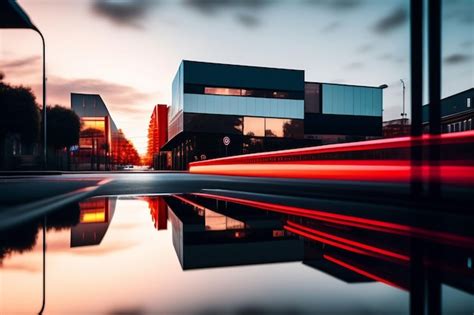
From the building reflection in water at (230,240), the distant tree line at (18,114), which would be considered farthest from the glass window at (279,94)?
the building reflection in water at (230,240)

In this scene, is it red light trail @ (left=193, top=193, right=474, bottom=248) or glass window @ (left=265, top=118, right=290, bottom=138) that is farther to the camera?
glass window @ (left=265, top=118, right=290, bottom=138)


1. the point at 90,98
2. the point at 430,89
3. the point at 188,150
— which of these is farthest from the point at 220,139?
the point at 90,98

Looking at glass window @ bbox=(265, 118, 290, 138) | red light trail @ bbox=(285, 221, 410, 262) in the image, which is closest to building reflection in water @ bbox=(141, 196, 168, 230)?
red light trail @ bbox=(285, 221, 410, 262)

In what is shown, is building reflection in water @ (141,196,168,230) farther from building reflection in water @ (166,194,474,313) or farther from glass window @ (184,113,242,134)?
glass window @ (184,113,242,134)

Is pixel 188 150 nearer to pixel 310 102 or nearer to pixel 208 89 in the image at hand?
pixel 208 89

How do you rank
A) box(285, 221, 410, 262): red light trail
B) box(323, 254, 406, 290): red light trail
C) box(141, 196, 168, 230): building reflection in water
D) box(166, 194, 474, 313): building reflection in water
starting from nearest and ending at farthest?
box(323, 254, 406, 290): red light trail
box(166, 194, 474, 313): building reflection in water
box(285, 221, 410, 262): red light trail
box(141, 196, 168, 230): building reflection in water

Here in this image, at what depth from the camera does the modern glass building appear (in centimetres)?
4628

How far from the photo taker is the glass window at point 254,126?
48.8 meters

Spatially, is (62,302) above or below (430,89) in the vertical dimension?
below

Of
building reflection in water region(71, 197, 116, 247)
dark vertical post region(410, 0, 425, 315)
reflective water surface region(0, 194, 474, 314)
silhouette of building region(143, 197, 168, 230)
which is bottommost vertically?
silhouette of building region(143, 197, 168, 230)

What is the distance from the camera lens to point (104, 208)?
6.87 meters

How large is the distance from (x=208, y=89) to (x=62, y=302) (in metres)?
45.7

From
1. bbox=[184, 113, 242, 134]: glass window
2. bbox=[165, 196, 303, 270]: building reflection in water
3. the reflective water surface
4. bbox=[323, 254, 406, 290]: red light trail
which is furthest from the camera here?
bbox=[184, 113, 242, 134]: glass window

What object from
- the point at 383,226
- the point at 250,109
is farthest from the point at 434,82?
the point at 250,109
